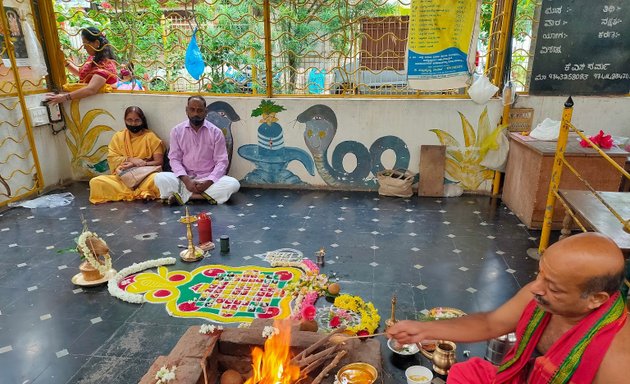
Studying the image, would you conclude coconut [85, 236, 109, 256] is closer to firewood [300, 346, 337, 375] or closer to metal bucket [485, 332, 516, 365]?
firewood [300, 346, 337, 375]

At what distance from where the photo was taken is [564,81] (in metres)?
6.07

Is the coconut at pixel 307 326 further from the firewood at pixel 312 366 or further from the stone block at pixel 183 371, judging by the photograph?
the stone block at pixel 183 371

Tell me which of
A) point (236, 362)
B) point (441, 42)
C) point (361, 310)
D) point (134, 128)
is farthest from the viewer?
point (134, 128)

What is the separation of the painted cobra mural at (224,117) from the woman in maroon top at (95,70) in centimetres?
179

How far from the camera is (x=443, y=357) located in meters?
2.96

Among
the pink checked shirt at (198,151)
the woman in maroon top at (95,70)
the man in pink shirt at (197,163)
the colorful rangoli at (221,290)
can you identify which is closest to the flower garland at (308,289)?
the colorful rangoli at (221,290)

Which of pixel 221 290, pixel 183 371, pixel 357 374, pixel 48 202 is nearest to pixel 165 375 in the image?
pixel 183 371

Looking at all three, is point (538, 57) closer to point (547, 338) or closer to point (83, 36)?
point (547, 338)

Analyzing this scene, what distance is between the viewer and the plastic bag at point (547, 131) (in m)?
5.62

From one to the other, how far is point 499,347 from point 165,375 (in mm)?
2179

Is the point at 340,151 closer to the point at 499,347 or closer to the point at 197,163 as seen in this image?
the point at 197,163

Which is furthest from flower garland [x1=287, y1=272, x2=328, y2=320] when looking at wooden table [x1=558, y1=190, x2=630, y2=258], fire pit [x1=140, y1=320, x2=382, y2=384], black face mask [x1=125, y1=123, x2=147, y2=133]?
black face mask [x1=125, y1=123, x2=147, y2=133]

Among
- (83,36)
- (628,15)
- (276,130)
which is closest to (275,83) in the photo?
(276,130)

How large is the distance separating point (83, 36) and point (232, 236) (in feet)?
14.1
